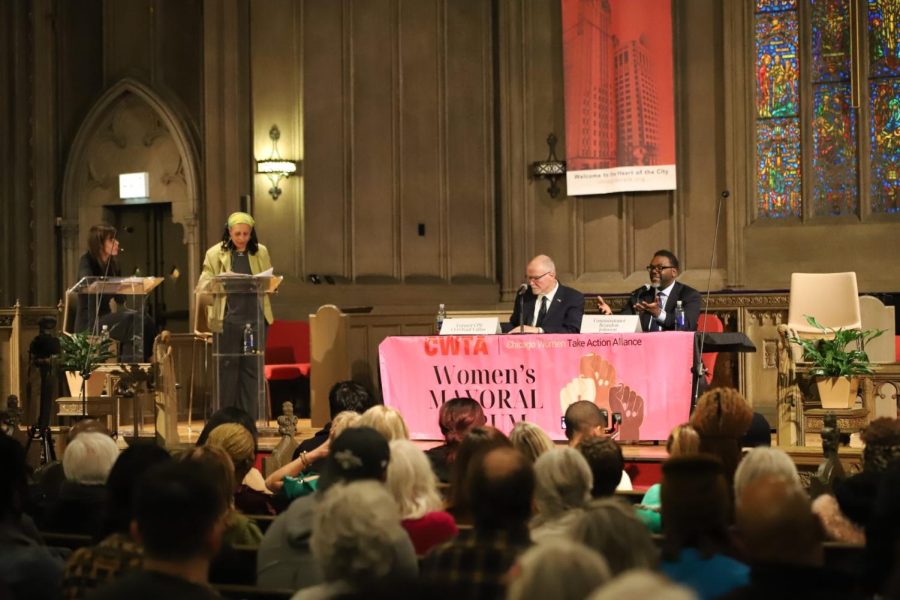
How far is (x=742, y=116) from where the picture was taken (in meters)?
11.5

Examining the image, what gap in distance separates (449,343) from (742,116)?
5172 millimetres

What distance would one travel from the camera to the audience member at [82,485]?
4.30 meters

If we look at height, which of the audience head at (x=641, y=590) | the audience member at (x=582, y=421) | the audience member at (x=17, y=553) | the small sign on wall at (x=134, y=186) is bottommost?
the audience member at (x=17, y=553)

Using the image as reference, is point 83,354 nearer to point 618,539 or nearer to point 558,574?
point 618,539

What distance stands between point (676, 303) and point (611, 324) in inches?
33.0

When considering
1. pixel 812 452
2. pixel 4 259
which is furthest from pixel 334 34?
pixel 812 452

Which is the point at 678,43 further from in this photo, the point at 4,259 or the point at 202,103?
the point at 4,259

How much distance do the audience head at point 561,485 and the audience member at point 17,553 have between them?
1.30 metres

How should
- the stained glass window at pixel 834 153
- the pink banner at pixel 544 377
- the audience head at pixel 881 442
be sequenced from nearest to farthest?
the audience head at pixel 881 442 < the pink banner at pixel 544 377 < the stained glass window at pixel 834 153

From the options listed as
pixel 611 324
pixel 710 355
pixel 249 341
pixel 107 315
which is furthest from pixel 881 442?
pixel 107 315

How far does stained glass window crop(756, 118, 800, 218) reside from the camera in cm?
1163

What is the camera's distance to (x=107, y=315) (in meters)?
8.59

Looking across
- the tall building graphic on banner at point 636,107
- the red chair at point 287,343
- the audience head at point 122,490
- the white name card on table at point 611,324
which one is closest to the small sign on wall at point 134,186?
the red chair at point 287,343

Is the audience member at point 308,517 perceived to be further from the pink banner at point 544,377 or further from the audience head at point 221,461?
the pink banner at point 544,377
